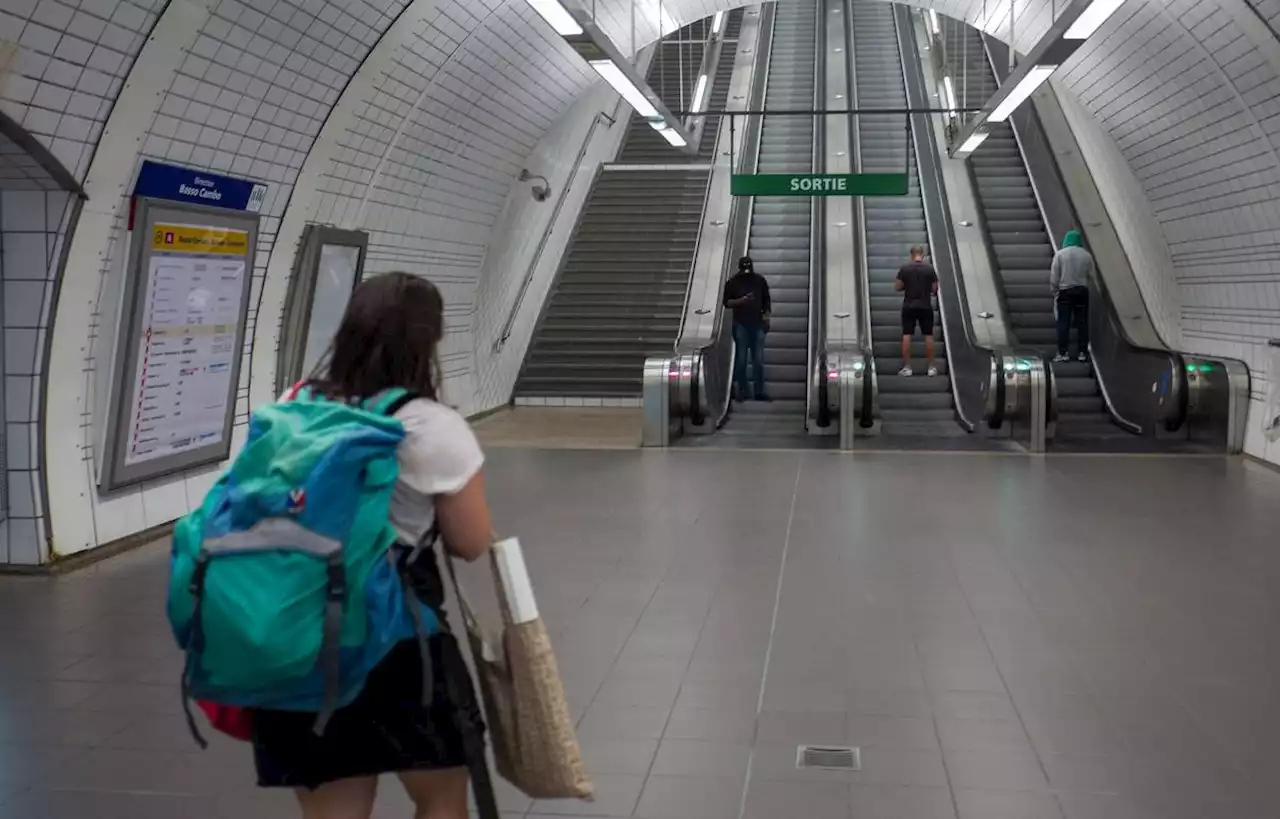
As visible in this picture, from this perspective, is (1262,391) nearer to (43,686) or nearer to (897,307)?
(897,307)

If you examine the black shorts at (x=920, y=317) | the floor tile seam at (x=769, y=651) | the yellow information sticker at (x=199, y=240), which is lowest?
the floor tile seam at (x=769, y=651)

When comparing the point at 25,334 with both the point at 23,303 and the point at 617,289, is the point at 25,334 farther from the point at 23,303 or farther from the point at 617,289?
the point at 617,289

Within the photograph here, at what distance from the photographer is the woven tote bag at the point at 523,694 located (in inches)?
80.7

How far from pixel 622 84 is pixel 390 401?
699 centimetres

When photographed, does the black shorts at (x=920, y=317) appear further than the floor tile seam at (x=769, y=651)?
Yes

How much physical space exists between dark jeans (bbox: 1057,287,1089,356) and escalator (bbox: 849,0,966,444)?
1.22 meters

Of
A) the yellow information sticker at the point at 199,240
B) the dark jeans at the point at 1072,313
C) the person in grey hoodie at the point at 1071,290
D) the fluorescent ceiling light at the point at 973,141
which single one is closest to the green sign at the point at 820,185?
the fluorescent ceiling light at the point at 973,141

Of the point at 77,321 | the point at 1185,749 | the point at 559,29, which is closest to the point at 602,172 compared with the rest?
the point at 559,29

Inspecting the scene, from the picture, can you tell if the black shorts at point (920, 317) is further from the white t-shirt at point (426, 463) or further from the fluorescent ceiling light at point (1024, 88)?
the white t-shirt at point (426, 463)

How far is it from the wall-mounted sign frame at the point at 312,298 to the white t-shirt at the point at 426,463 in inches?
235

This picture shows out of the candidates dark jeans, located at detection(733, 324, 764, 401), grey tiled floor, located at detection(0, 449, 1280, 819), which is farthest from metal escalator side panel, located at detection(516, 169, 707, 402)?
grey tiled floor, located at detection(0, 449, 1280, 819)

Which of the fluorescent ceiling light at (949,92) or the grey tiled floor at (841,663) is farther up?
the fluorescent ceiling light at (949,92)

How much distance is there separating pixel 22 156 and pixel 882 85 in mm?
16023

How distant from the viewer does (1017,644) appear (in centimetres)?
469
